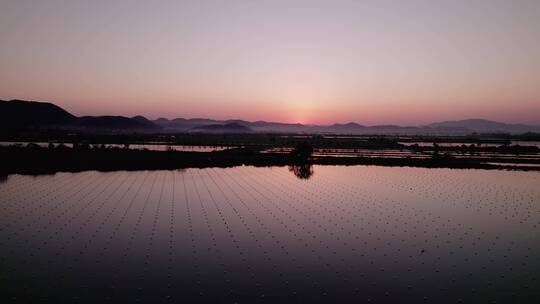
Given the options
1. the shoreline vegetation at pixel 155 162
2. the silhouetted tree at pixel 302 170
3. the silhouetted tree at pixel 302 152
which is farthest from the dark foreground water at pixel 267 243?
the silhouetted tree at pixel 302 152

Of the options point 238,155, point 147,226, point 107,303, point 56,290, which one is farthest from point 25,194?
point 238,155

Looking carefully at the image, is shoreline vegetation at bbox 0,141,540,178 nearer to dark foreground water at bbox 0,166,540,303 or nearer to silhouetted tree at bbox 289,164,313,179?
silhouetted tree at bbox 289,164,313,179

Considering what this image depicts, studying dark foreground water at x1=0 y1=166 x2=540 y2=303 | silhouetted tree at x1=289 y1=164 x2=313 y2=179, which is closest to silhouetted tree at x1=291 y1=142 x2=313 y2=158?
silhouetted tree at x1=289 y1=164 x2=313 y2=179

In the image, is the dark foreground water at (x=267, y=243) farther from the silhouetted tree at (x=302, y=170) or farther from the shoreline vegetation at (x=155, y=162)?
the shoreline vegetation at (x=155, y=162)

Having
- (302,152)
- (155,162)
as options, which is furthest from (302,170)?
(155,162)

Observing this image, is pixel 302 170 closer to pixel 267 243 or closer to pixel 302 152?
pixel 302 152

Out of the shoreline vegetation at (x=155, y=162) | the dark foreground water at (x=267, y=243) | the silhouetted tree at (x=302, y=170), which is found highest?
the shoreline vegetation at (x=155, y=162)

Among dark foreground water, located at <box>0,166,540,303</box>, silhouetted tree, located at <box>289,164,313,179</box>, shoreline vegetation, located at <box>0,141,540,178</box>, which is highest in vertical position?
shoreline vegetation, located at <box>0,141,540,178</box>

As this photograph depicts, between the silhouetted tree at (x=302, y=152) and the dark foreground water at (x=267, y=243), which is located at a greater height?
the silhouetted tree at (x=302, y=152)
